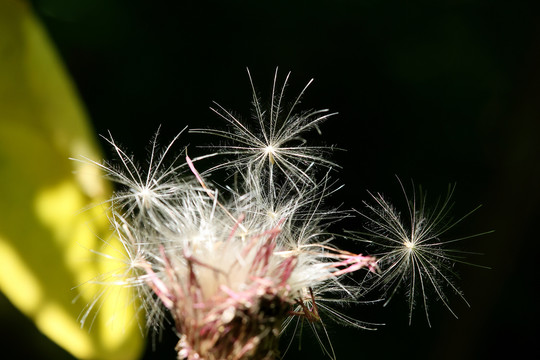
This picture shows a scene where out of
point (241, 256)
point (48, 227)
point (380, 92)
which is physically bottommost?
point (241, 256)

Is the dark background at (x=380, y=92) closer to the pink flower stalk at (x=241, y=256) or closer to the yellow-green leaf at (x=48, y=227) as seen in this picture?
the yellow-green leaf at (x=48, y=227)

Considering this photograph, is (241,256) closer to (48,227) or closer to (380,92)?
(48,227)

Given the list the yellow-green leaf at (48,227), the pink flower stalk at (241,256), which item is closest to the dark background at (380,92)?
the yellow-green leaf at (48,227)

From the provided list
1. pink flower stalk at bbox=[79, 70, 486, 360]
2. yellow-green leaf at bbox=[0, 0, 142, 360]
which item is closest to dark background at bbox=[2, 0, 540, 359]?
yellow-green leaf at bbox=[0, 0, 142, 360]

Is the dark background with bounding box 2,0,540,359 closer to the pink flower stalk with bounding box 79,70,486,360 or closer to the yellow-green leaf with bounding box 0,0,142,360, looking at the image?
the yellow-green leaf with bounding box 0,0,142,360

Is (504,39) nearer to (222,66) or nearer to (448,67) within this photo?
(448,67)

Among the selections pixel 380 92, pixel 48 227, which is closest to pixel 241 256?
pixel 48 227
